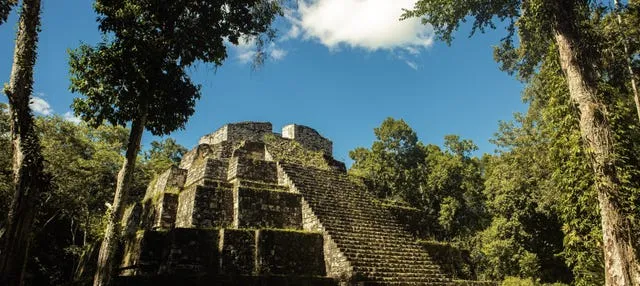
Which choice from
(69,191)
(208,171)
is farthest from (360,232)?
(69,191)

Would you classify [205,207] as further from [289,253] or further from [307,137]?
[307,137]

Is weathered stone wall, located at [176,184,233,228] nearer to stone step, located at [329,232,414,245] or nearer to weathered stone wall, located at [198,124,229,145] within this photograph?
stone step, located at [329,232,414,245]

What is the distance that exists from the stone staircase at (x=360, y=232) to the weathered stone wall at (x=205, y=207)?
2057 mm

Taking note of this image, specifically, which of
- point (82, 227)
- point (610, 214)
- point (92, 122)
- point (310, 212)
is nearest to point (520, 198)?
point (310, 212)

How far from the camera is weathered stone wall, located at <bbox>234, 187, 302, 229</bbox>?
1067cm

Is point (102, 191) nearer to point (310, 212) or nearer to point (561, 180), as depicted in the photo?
point (310, 212)

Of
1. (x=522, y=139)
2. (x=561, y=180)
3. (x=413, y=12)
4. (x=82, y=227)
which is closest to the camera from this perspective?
(x=561, y=180)

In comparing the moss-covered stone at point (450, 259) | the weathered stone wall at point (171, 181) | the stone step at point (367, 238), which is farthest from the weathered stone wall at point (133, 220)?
the moss-covered stone at point (450, 259)

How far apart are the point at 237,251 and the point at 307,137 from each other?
A: 10.1 meters

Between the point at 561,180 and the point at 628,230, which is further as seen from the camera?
the point at 561,180

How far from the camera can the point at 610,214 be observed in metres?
5.94

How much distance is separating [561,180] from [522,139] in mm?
8841

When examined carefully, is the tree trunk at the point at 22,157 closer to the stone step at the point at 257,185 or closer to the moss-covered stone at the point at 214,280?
the moss-covered stone at the point at 214,280

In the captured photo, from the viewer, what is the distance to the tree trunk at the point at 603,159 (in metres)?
5.67
